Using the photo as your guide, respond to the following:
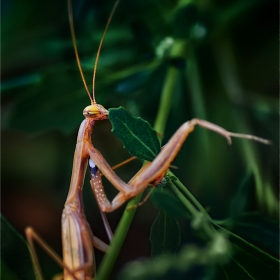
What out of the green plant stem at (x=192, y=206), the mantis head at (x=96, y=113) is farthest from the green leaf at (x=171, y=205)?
the mantis head at (x=96, y=113)

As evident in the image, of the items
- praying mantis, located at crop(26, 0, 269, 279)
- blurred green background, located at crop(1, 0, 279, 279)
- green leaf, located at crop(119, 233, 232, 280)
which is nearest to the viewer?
green leaf, located at crop(119, 233, 232, 280)

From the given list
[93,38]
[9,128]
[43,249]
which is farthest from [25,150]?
[43,249]

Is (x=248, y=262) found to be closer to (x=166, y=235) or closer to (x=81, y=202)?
(x=166, y=235)

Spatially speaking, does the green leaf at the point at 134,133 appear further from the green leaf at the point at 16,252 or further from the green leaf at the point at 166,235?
the green leaf at the point at 16,252

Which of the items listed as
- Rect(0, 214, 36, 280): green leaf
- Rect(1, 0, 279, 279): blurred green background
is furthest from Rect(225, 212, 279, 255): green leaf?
Rect(0, 214, 36, 280): green leaf

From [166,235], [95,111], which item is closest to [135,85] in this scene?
[95,111]

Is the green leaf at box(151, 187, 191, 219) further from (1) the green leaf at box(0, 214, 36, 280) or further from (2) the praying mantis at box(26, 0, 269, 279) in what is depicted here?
(1) the green leaf at box(0, 214, 36, 280)
